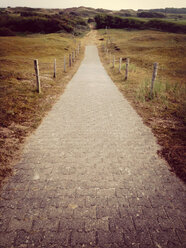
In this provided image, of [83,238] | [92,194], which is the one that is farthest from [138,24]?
[83,238]

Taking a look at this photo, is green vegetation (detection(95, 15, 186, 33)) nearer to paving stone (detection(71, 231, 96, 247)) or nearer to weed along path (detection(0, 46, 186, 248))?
weed along path (detection(0, 46, 186, 248))

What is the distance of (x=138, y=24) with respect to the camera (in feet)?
286

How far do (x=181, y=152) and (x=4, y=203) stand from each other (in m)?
3.70

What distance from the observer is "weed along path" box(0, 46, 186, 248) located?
2.15m

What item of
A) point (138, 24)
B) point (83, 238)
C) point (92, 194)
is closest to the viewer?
point (83, 238)

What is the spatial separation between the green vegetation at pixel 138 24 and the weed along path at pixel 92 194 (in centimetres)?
9180

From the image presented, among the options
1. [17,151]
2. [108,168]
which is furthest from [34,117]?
[108,168]

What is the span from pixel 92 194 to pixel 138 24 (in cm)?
10339

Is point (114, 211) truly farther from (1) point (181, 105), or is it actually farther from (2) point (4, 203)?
(1) point (181, 105)

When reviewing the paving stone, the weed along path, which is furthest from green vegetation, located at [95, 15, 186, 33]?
the paving stone

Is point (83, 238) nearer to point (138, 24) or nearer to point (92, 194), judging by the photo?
point (92, 194)

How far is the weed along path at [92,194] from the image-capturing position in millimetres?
2146

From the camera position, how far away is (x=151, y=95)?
26.0 feet

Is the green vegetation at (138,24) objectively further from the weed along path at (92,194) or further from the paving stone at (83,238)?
the paving stone at (83,238)
